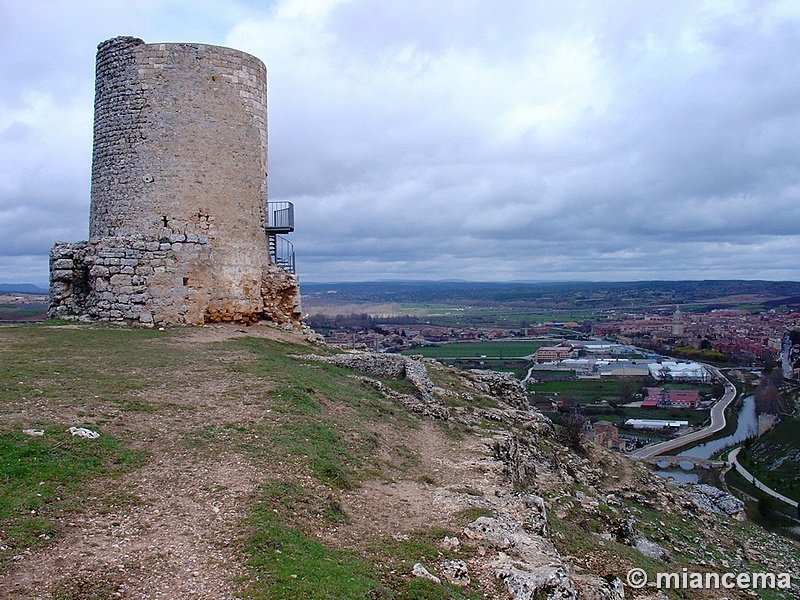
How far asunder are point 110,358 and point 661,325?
366 ft

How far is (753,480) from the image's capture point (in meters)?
36.2

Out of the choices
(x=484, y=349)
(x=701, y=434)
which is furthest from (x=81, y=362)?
(x=484, y=349)

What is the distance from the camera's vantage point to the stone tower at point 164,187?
1786 cm

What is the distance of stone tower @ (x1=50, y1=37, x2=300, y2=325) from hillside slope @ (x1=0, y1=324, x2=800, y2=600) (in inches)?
118

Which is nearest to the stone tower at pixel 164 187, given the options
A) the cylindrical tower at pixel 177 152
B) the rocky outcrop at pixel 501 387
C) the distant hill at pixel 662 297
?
the cylindrical tower at pixel 177 152

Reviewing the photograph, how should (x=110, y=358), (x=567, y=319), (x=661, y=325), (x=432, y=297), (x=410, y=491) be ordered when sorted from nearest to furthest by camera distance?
(x=410, y=491) < (x=110, y=358) < (x=661, y=325) < (x=567, y=319) < (x=432, y=297)

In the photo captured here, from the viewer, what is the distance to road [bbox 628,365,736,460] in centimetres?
4009

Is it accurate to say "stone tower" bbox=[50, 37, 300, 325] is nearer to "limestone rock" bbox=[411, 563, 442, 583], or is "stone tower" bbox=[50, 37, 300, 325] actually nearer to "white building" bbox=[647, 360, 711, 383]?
"limestone rock" bbox=[411, 563, 442, 583]

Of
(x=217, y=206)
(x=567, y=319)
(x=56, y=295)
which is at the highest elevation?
(x=217, y=206)

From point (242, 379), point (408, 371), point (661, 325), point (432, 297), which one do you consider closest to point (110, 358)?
point (242, 379)

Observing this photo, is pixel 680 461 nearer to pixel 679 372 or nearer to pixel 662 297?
pixel 679 372

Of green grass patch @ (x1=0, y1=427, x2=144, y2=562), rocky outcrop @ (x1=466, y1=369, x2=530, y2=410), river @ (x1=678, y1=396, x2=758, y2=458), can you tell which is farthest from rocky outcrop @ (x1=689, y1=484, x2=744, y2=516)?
river @ (x1=678, y1=396, x2=758, y2=458)

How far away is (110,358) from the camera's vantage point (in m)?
12.8

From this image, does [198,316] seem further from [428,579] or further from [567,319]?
[567,319]
